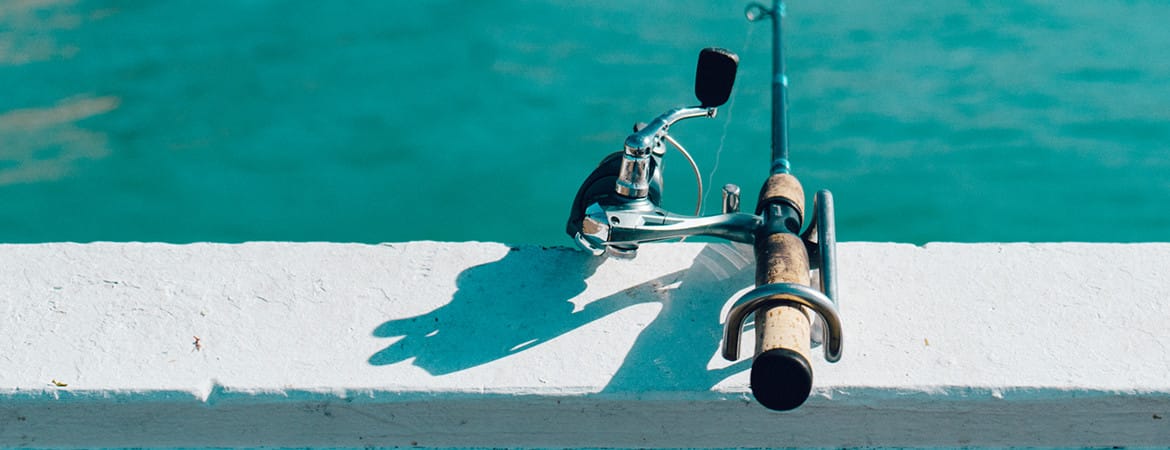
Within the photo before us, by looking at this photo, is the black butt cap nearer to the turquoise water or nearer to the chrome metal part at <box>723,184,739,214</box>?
the chrome metal part at <box>723,184,739,214</box>

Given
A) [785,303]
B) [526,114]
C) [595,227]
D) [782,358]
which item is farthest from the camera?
[526,114]

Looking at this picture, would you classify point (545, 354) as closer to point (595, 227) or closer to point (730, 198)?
point (595, 227)

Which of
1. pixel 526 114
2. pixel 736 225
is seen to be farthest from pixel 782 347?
pixel 526 114

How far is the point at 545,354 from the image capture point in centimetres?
160

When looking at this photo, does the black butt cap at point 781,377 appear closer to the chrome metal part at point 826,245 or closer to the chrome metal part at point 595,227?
the chrome metal part at point 826,245

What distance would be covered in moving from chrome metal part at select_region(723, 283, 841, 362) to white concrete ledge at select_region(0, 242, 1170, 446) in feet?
0.72

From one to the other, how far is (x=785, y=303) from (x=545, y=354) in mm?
426

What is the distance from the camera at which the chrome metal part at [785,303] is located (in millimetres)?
1266

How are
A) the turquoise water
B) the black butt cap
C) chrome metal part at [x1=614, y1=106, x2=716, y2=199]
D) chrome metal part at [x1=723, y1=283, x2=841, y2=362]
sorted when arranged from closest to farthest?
1. the black butt cap
2. chrome metal part at [x1=723, y1=283, x2=841, y2=362]
3. chrome metal part at [x1=614, y1=106, x2=716, y2=199]
4. the turquoise water

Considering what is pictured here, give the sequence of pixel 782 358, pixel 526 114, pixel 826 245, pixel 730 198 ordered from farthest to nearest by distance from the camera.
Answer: pixel 526 114, pixel 730 198, pixel 826 245, pixel 782 358

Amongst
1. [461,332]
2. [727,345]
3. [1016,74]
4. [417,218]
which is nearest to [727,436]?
[727,345]

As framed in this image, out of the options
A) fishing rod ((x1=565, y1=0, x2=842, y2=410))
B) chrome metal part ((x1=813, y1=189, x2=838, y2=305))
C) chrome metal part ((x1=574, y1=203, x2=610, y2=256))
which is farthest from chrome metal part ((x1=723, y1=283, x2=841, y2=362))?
chrome metal part ((x1=574, y1=203, x2=610, y2=256))

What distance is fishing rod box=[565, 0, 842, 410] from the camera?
1.29 meters

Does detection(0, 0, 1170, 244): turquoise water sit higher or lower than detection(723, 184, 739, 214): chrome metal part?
higher
